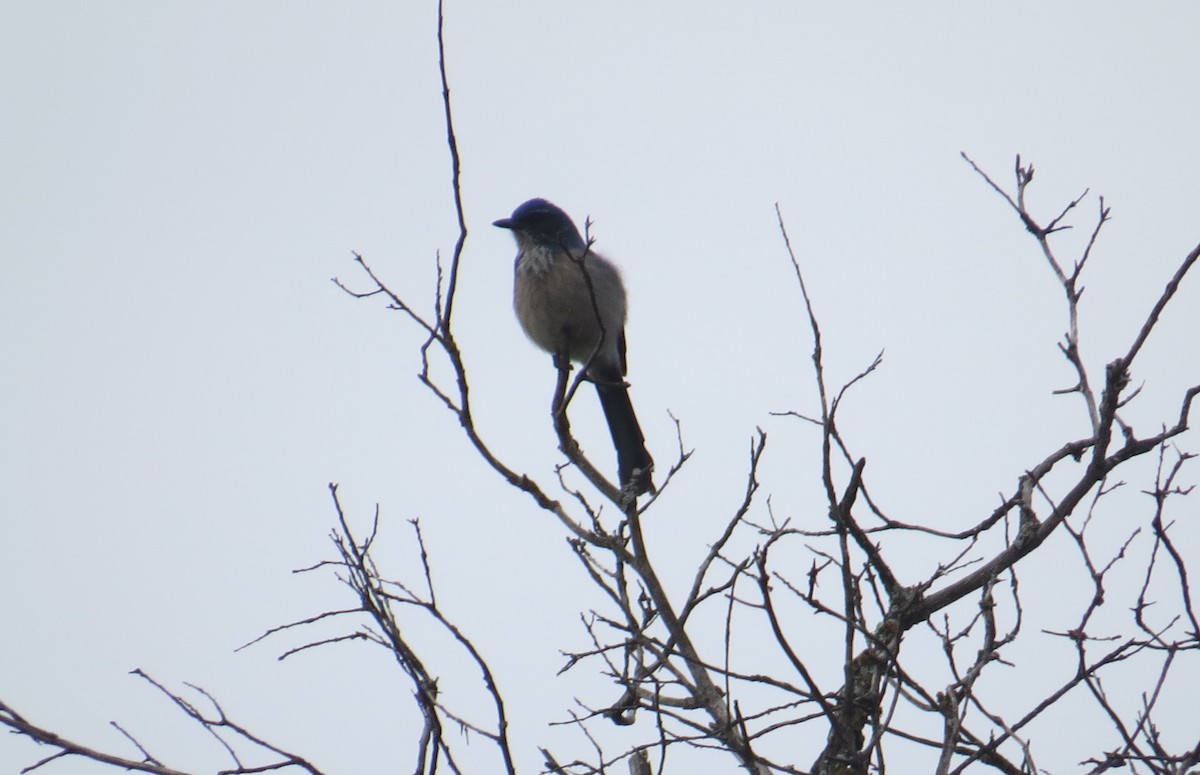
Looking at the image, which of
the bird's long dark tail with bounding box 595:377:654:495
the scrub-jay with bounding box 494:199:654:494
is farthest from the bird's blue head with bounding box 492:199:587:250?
the bird's long dark tail with bounding box 595:377:654:495

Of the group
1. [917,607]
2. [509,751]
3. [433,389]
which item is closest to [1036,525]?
[917,607]

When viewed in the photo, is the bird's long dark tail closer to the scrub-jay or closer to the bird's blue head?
the scrub-jay

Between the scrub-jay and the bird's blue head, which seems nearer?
the scrub-jay

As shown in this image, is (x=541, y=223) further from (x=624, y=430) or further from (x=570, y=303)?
(x=624, y=430)

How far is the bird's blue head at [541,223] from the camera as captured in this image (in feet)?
22.5

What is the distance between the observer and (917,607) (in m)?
3.12

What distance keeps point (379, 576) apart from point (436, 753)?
775mm

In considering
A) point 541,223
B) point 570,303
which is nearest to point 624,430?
point 570,303

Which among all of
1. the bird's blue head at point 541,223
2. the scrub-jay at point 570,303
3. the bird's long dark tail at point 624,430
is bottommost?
the bird's long dark tail at point 624,430

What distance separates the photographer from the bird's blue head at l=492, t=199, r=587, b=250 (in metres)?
6.87

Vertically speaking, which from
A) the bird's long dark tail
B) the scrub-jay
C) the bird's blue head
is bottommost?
the bird's long dark tail

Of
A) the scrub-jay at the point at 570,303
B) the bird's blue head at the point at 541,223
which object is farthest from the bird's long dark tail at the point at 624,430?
the bird's blue head at the point at 541,223

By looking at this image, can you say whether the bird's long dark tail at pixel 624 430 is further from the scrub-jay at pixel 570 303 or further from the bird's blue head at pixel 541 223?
the bird's blue head at pixel 541 223

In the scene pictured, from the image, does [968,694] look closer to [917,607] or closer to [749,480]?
[917,607]
